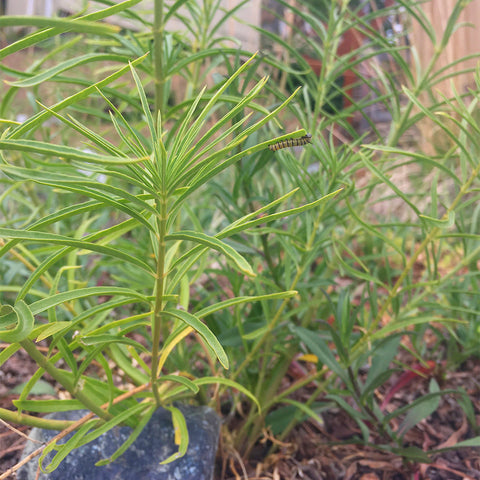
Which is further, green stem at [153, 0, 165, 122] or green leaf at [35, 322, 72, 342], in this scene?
green stem at [153, 0, 165, 122]

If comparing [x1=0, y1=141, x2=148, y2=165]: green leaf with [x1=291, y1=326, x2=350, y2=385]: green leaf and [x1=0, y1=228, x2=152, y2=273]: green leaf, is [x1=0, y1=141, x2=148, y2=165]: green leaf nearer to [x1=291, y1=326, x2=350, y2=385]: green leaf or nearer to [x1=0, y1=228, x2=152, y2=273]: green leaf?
[x1=0, y1=228, x2=152, y2=273]: green leaf

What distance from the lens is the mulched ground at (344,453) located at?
0.73 metres

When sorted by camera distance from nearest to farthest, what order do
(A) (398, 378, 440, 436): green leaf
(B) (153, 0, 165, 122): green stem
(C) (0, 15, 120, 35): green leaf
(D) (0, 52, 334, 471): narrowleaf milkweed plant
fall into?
(C) (0, 15, 120, 35): green leaf → (D) (0, 52, 334, 471): narrowleaf milkweed plant → (B) (153, 0, 165, 122): green stem → (A) (398, 378, 440, 436): green leaf

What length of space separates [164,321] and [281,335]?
0.21m

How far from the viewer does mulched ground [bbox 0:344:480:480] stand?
2.40ft

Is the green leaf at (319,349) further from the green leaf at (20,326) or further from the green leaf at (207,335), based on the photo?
the green leaf at (20,326)

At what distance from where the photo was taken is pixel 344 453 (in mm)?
813

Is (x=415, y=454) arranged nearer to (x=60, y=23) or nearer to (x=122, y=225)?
(x=122, y=225)

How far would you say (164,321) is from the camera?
2.23 ft

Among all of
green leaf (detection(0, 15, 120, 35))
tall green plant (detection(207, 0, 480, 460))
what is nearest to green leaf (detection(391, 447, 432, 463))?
tall green plant (detection(207, 0, 480, 460))

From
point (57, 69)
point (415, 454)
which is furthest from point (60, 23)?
point (415, 454)

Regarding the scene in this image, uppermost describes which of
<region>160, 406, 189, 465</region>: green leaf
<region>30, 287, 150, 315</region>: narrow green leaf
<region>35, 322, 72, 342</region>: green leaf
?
<region>30, 287, 150, 315</region>: narrow green leaf

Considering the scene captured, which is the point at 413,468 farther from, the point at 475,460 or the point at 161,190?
the point at 161,190

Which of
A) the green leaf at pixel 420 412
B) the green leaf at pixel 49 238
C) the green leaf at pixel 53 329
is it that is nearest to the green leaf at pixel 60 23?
the green leaf at pixel 49 238
